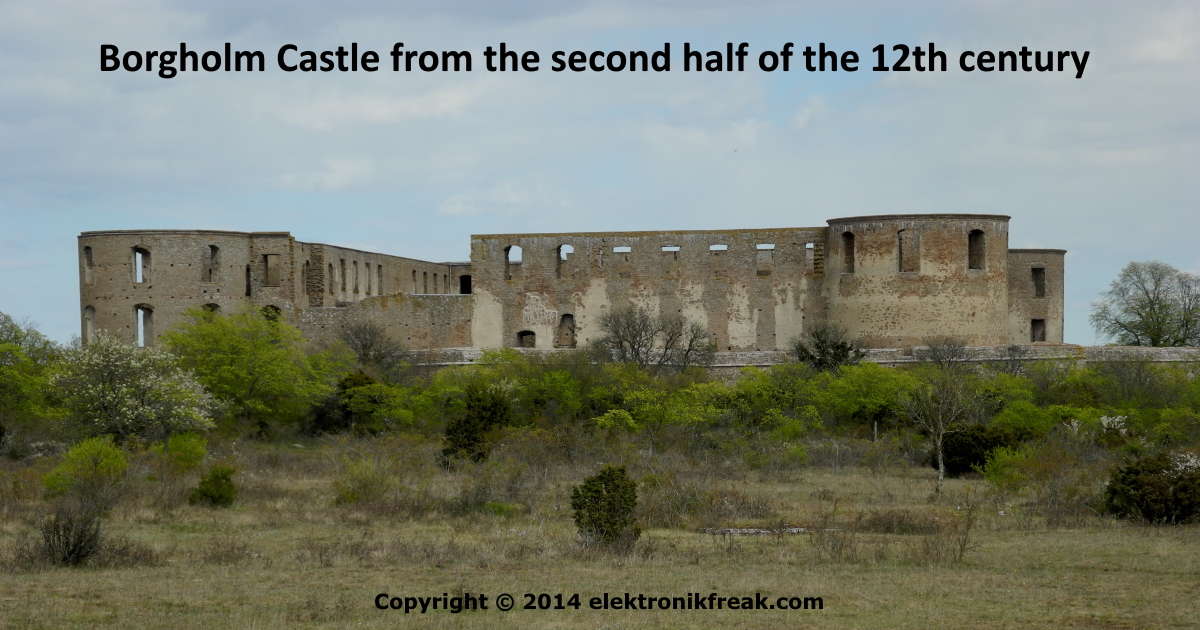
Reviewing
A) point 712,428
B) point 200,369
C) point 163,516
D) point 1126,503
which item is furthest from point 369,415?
point 1126,503

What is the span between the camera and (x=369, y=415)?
33.0m

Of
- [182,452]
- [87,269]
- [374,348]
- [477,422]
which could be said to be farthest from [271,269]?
[182,452]

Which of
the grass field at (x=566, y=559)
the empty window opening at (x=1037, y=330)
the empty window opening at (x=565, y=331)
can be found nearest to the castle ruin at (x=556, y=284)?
the empty window opening at (x=565, y=331)

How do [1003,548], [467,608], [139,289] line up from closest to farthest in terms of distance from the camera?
[467,608]
[1003,548]
[139,289]

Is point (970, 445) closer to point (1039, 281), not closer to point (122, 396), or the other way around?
point (122, 396)

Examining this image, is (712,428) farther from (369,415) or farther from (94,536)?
(94,536)

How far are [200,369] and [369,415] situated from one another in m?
4.13

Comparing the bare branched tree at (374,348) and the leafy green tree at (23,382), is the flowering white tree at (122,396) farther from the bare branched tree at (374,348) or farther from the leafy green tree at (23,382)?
the bare branched tree at (374,348)

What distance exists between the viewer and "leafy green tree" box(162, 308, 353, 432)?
106ft

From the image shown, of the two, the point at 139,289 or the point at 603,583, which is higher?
the point at 139,289

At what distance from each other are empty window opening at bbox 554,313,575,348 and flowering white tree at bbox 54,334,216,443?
13.8m

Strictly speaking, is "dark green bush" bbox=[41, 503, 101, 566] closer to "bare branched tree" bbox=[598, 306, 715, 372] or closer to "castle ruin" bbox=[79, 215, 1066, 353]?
"bare branched tree" bbox=[598, 306, 715, 372]

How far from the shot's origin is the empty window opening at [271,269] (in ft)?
132

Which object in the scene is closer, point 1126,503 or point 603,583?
point 603,583
